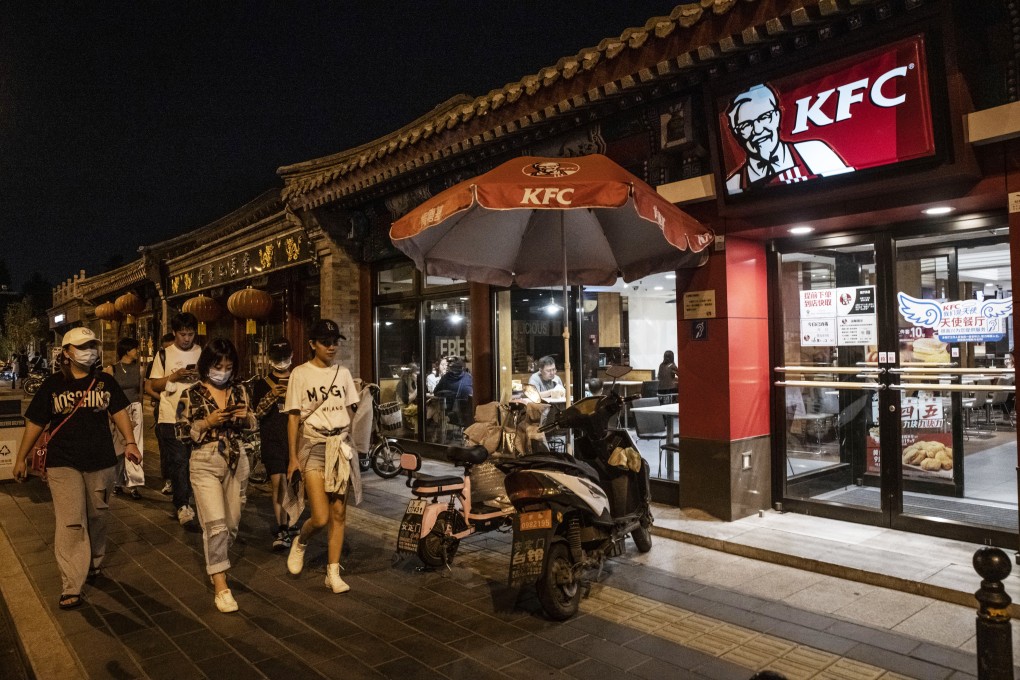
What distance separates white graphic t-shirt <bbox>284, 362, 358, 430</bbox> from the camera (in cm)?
531

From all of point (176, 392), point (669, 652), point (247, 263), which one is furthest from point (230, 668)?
point (247, 263)

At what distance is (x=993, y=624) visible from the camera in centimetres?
284

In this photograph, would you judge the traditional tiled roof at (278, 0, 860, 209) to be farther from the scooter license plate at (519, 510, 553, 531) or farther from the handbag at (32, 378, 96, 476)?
the handbag at (32, 378, 96, 476)

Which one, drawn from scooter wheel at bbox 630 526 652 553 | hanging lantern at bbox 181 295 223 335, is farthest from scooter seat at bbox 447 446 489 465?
hanging lantern at bbox 181 295 223 335

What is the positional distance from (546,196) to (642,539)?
3.11m

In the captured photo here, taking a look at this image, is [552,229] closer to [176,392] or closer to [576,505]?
[576,505]

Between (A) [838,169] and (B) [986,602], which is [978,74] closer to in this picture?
(A) [838,169]

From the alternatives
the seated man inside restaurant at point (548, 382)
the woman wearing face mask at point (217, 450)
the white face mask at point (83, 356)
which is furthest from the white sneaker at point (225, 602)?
the seated man inside restaurant at point (548, 382)

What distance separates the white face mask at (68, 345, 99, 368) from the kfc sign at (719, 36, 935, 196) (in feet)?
19.1

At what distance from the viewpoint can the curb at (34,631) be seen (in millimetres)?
3932

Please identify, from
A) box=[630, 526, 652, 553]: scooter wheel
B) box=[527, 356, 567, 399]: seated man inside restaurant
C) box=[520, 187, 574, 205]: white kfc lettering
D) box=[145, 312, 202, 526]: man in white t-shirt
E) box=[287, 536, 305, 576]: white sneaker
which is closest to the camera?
box=[520, 187, 574, 205]: white kfc lettering

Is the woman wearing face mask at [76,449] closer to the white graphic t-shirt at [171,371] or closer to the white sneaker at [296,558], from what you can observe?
the white sneaker at [296,558]

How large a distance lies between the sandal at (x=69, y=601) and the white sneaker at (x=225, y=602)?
41.9 inches

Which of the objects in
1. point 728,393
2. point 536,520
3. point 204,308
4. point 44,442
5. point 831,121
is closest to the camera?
point 536,520
